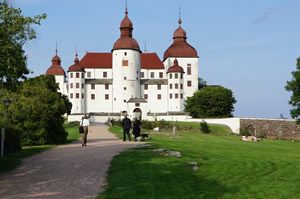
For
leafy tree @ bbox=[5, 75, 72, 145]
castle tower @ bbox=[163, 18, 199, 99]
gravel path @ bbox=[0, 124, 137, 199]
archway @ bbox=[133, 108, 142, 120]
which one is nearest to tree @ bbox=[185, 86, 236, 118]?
archway @ bbox=[133, 108, 142, 120]

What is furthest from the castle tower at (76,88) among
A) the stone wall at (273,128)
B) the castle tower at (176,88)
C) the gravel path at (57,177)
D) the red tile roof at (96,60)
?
the gravel path at (57,177)

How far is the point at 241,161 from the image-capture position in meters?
14.5

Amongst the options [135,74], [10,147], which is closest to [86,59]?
[135,74]

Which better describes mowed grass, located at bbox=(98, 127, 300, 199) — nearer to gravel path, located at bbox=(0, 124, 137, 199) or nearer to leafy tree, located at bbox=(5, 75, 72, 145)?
gravel path, located at bbox=(0, 124, 137, 199)

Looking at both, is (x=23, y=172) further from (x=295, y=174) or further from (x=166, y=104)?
(x=166, y=104)

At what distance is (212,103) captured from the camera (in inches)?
2499

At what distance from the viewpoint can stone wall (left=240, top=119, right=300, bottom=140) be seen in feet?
166

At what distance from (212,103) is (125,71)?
1982 cm

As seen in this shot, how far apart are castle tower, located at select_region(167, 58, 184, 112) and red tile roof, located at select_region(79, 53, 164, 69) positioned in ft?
28.7

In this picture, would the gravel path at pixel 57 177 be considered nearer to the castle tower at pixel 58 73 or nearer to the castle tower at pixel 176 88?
the castle tower at pixel 176 88

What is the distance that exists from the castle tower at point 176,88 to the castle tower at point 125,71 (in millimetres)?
7065

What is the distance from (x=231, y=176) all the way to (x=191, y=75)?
69351mm

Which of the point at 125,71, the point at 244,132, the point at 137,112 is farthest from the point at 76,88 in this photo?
the point at 244,132

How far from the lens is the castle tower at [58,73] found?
271ft
